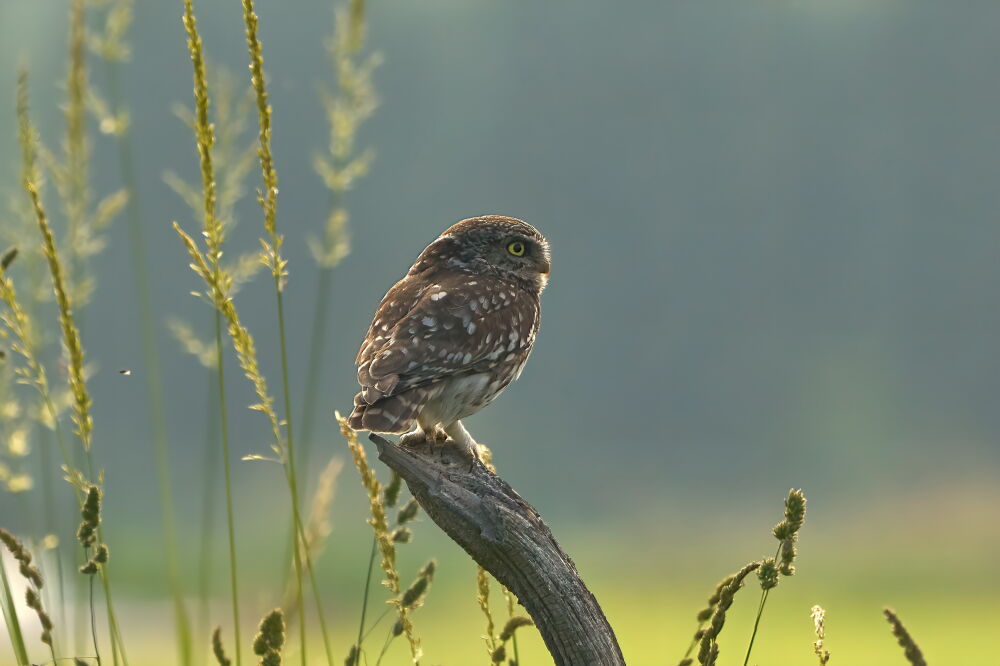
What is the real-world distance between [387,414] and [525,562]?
2.50 feet

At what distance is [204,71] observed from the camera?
3236 millimetres

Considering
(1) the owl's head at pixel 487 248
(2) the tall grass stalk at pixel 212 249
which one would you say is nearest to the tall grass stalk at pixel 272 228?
(2) the tall grass stalk at pixel 212 249

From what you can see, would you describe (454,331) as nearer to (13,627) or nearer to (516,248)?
(516,248)

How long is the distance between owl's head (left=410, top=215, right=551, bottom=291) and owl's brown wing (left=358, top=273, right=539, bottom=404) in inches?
6.7

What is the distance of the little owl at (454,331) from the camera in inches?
156

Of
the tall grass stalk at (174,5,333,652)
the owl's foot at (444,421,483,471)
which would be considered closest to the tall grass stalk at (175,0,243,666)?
the tall grass stalk at (174,5,333,652)

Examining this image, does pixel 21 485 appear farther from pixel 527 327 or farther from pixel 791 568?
pixel 791 568

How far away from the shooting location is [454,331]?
14.3 ft

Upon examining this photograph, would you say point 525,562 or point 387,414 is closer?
point 525,562

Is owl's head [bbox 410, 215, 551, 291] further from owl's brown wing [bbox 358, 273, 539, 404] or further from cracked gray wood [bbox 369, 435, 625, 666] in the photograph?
cracked gray wood [bbox 369, 435, 625, 666]

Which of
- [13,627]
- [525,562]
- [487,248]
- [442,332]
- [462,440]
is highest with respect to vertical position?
[487,248]

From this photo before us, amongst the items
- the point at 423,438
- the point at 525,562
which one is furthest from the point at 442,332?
the point at 525,562

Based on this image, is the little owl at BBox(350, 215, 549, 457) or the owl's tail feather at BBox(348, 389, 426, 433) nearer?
the owl's tail feather at BBox(348, 389, 426, 433)

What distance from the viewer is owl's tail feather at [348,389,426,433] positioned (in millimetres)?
3717
